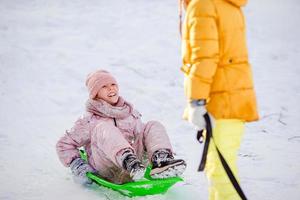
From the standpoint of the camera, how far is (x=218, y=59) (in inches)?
102

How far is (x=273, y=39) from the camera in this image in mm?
7395

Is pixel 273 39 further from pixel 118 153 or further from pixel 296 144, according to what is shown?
pixel 118 153

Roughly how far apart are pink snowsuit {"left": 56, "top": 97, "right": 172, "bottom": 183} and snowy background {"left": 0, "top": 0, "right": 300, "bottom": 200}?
0.67ft

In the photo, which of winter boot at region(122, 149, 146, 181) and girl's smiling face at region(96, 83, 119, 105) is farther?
girl's smiling face at region(96, 83, 119, 105)

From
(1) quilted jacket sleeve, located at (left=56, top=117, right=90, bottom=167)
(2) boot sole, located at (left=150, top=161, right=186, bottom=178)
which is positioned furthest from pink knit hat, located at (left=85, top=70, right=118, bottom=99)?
(2) boot sole, located at (left=150, top=161, right=186, bottom=178)

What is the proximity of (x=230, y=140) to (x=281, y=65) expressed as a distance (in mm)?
4165

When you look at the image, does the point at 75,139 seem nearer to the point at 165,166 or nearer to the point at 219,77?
the point at 165,166

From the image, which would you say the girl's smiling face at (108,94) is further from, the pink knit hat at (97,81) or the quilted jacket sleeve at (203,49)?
the quilted jacket sleeve at (203,49)

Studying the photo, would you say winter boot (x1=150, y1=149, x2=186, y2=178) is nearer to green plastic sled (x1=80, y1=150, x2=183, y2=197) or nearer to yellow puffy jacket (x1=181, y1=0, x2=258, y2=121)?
green plastic sled (x1=80, y1=150, x2=183, y2=197)

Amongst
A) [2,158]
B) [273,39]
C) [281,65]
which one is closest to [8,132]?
[2,158]

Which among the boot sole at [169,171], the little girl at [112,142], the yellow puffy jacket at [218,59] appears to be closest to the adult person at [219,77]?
the yellow puffy jacket at [218,59]

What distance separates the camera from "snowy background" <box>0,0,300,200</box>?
3.78 metres

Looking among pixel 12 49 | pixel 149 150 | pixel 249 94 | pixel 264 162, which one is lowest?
pixel 264 162

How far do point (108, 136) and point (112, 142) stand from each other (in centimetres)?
6
